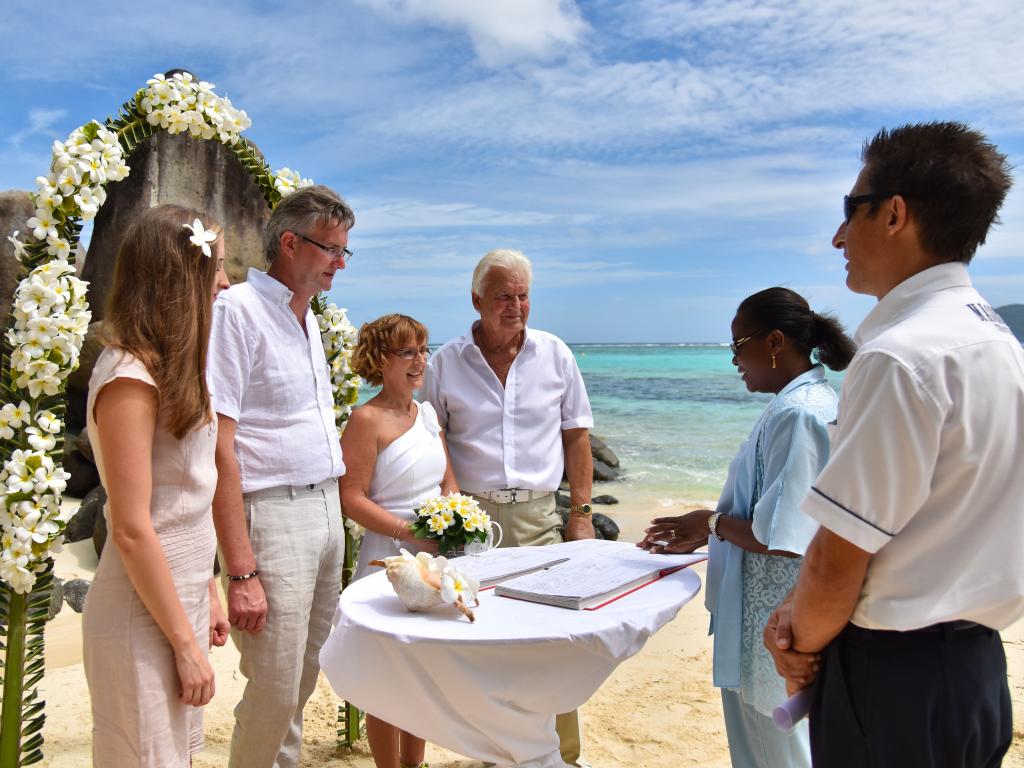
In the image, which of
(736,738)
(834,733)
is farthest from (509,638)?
(736,738)

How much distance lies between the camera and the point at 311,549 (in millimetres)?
3635

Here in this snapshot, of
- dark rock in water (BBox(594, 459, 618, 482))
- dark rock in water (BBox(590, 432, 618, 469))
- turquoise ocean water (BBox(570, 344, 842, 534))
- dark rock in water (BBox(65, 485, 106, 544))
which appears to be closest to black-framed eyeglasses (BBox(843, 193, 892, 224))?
dark rock in water (BBox(65, 485, 106, 544))

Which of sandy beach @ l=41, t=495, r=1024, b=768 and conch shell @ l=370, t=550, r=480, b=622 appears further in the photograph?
sandy beach @ l=41, t=495, r=1024, b=768

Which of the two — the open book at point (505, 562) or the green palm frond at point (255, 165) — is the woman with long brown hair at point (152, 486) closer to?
the open book at point (505, 562)

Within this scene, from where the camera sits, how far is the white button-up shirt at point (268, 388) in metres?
3.45

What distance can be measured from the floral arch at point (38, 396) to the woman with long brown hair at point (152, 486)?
124 centimetres

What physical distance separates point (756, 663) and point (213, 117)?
362 centimetres

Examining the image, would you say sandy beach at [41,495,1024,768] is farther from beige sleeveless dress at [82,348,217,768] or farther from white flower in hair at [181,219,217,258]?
white flower in hair at [181,219,217,258]

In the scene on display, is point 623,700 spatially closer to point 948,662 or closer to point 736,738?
point 736,738

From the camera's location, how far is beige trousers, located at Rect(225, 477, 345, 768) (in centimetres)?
353

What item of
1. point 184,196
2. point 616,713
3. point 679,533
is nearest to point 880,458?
point 679,533

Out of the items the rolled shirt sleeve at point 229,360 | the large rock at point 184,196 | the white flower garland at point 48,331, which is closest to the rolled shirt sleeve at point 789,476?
the rolled shirt sleeve at point 229,360

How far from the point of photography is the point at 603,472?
17969 millimetres

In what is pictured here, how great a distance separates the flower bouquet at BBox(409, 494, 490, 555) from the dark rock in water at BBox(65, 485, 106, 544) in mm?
6896
